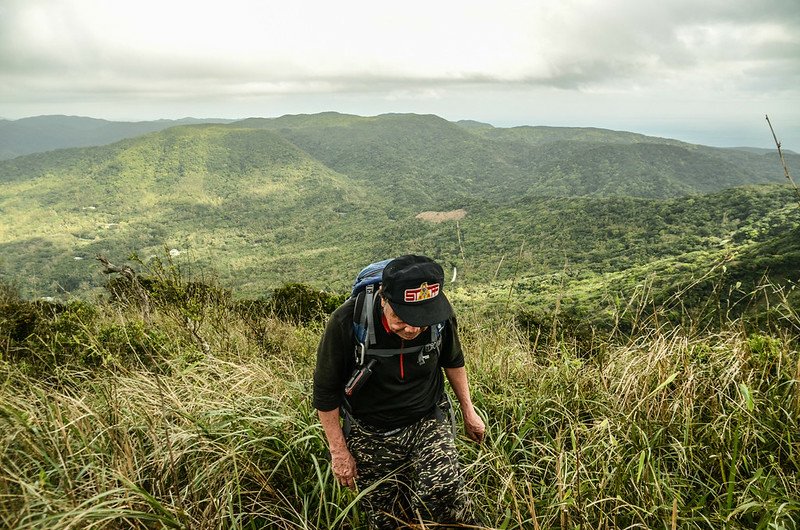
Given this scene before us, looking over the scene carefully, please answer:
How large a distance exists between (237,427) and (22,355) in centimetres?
319

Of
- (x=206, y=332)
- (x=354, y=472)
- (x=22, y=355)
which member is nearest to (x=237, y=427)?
(x=354, y=472)

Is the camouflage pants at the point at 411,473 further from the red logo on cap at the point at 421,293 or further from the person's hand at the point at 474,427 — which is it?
the red logo on cap at the point at 421,293

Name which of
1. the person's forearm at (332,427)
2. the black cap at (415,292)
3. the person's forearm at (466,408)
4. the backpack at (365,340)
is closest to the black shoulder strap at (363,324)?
the backpack at (365,340)

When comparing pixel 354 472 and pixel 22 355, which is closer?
Answer: pixel 354 472

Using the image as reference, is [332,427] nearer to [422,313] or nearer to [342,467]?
[342,467]

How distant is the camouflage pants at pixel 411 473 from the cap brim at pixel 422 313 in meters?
0.58

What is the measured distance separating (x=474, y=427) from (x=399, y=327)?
709 mm

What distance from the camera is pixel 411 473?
6.59 feet

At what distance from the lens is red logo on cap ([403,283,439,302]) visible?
1.75 m

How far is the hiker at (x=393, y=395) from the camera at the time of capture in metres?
1.81

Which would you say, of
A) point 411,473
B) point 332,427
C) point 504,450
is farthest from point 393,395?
point 504,450

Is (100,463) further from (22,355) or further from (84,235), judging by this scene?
(84,235)

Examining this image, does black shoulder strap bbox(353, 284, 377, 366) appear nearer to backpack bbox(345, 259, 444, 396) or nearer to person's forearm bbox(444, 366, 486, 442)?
backpack bbox(345, 259, 444, 396)

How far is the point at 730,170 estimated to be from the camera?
19325cm
